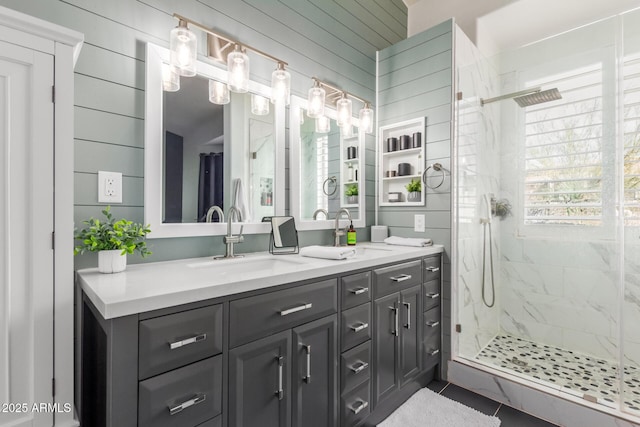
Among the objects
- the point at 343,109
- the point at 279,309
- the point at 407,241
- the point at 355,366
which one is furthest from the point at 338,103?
the point at 355,366

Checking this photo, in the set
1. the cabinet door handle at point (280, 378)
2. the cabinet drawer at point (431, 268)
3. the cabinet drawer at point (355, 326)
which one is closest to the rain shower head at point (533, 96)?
the cabinet drawer at point (431, 268)

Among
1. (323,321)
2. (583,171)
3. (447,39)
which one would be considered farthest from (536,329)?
(447,39)

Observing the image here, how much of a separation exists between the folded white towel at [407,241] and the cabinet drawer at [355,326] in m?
0.79

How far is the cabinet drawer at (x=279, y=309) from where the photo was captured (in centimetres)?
111

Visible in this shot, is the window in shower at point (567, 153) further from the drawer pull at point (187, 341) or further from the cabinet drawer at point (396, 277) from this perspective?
the drawer pull at point (187, 341)

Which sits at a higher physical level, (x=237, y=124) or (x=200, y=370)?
(x=237, y=124)

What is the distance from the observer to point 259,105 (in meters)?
1.91

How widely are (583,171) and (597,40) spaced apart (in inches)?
30.1

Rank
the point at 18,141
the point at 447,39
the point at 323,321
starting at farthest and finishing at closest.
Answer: the point at 447,39 → the point at 323,321 → the point at 18,141

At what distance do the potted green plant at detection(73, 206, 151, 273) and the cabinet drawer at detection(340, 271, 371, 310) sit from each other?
0.91 meters

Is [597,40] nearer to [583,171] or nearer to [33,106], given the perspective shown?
[583,171]

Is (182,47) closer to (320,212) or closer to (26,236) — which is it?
(26,236)

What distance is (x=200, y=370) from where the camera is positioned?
1.00 metres

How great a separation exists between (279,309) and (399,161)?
185 cm
